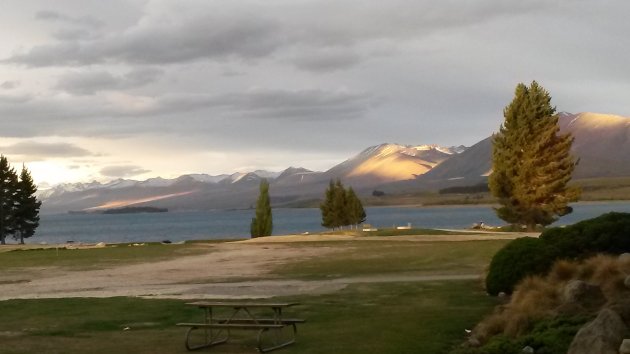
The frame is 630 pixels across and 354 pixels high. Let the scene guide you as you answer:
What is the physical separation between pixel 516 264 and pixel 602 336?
29.5 feet

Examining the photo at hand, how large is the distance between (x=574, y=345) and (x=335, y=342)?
4895 millimetres

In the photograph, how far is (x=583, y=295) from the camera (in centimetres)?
1396

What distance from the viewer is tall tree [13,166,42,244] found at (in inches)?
3410

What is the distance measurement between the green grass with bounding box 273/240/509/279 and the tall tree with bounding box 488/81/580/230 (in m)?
22.0

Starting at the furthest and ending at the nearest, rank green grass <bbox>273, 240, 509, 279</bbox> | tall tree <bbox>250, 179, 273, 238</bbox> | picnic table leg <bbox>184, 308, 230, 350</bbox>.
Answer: tall tree <bbox>250, 179, 273, 238</bbox> < green grass <bbox>273, 240, 509, 279</bbox> < picnic table leg <bbox>184, 308, 230, 350</bbox>

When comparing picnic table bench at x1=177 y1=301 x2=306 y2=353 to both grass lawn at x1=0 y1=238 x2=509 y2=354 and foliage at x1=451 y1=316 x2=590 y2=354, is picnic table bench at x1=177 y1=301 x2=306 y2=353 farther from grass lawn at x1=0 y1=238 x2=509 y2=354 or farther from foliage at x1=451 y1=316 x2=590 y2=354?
foliage at x1=451 y1=316 x2=590 y2=354

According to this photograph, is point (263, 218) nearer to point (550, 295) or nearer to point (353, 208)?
point (353, 208)

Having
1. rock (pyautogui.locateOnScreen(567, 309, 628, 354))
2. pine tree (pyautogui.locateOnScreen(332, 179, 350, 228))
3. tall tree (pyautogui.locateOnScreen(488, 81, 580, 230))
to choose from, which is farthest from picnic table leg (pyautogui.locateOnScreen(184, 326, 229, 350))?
pine tree (pyautogui.locateOnScreen(332, 179, 350, 228))

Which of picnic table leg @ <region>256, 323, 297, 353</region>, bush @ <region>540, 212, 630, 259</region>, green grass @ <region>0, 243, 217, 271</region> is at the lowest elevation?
picnic table leg @ <region>256, 323, 297, 353</region>

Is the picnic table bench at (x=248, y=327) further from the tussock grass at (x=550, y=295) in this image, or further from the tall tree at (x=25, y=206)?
the tall tree at (x=25, y=206)

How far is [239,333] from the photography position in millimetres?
16406

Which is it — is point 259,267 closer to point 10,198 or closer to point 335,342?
point 335,342

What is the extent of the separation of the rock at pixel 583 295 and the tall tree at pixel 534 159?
44930 millimetres

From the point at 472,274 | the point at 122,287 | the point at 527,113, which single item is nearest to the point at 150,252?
the point at 122,287
